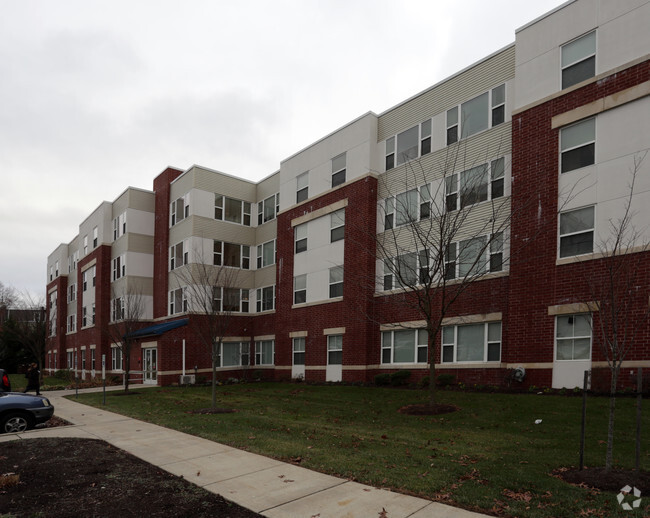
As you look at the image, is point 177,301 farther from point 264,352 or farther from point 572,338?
point 572,338

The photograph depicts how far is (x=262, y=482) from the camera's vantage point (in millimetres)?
6906

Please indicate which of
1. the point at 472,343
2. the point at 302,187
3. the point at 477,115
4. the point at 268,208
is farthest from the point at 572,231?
the point at 268,208

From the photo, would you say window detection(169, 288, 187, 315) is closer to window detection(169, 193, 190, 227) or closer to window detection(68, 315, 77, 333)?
window detection(169, 193, 190, 227)

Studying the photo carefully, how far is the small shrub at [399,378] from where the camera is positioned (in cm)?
2042

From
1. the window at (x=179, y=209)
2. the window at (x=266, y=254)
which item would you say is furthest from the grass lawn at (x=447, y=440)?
the window at (x=179, y=209)

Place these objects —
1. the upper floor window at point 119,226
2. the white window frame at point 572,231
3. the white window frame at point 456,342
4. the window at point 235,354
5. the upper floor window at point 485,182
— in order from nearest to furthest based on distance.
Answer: the white window frame at point 572,231
the white window frame at point 456,342
the upper floor window at point 485,182
the window at point 235,354
the upper floor window at point 119,226

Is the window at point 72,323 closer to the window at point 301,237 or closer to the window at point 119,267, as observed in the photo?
the window at point 119,267

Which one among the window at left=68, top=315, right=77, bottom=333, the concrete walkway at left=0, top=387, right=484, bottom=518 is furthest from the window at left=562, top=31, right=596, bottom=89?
the window at left=68, top=315, right=77, bottom=333

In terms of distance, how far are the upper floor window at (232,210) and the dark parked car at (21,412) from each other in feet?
64.8

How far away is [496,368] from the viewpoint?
17484mm

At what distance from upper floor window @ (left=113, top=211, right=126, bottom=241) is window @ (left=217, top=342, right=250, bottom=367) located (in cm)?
1249

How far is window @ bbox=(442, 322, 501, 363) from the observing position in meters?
17.9

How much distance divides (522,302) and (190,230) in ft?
67.6

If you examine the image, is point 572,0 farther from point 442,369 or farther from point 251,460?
point 251,460
